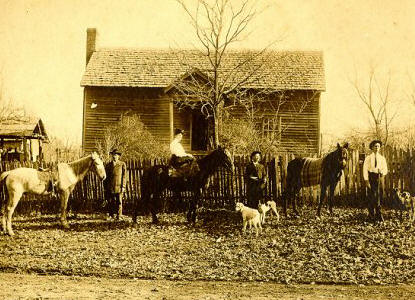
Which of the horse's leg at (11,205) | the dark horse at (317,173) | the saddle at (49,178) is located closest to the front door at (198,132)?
the dark horse at (317,173)

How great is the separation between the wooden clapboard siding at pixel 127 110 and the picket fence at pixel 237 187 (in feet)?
35.5

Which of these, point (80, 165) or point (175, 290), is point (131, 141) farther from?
point (175, 290)

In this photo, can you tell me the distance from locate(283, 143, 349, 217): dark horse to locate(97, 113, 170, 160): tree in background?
9.93m

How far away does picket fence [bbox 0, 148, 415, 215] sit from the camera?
1371 centimetres

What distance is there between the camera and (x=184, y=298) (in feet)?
21.5

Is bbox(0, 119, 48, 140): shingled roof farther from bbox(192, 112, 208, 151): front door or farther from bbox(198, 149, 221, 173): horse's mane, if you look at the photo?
bbox(198, 149, 221, 173): horse's mane

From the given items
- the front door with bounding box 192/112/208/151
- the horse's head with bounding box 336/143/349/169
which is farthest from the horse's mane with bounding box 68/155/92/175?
the front door with bounding box 192/112/208/151

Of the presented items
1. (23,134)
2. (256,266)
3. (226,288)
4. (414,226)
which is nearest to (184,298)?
(226,288)

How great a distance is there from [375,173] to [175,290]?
6.61m

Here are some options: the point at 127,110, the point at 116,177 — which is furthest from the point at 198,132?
the point at 116,177

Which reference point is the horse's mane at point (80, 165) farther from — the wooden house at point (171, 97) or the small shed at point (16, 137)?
the wooden house at point (171, 97)

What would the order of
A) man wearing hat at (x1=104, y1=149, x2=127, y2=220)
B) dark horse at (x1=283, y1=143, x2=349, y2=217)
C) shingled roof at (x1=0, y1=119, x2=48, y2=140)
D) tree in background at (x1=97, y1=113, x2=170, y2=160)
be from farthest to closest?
shingled roof at (x1=0, y1=119, x2=48, y2=140) < tree in background at (x1=97, y1=113, x2=170, y2=160) < man wearing hat at (x1=104, y1=149, x2=127, y2=220) < dark horse at (x1=283, y1=143, x2=349, y2=217)

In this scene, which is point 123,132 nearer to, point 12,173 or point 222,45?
point 222,45

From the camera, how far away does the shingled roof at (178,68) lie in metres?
24.4
